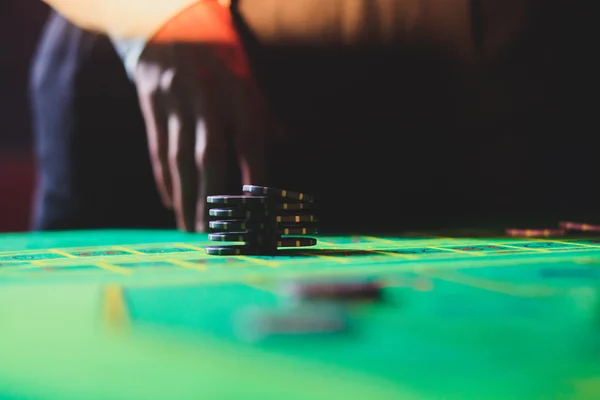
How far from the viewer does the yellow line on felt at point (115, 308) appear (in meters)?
0.98

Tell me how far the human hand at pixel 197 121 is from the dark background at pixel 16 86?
649mm

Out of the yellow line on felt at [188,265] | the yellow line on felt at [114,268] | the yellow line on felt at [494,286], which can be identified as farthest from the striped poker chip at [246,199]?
the yellow line on felt at [494,286]

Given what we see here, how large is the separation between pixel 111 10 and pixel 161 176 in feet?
3.11

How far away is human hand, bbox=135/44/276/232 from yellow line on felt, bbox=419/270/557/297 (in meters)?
1.58

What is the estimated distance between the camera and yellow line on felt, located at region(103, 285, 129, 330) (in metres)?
0.98

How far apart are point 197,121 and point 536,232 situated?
1.49 metres

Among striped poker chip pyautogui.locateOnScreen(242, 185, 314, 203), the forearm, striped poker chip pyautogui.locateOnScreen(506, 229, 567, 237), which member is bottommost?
striped poker chip pyautogui.locateOnScreen(506, 229, 567, 237)

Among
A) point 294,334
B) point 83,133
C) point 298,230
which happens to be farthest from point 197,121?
point 294,334

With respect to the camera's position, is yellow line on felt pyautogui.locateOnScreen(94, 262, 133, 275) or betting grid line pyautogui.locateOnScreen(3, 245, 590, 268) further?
betting grid line pyautogui.locateOnScreen(3, 245, 590, 268)

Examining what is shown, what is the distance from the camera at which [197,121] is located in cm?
293

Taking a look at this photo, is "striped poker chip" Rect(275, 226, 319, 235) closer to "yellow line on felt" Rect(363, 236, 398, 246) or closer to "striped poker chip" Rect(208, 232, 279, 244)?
"striped poker chip" Rect(208, 232, 279, 244)

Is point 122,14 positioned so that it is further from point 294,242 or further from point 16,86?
point 294,242

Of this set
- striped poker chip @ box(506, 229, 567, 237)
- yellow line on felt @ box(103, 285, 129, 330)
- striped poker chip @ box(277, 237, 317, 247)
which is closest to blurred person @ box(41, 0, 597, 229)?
striped poker chip @ box(506, 229, 567, 237)

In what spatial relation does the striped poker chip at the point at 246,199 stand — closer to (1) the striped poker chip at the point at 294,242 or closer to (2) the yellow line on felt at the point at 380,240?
(1) the striped poker chip at the point at 294,242
